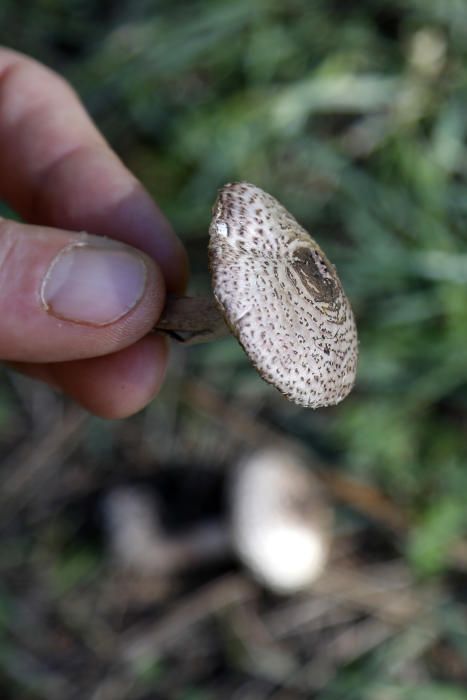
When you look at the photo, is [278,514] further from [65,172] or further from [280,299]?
[280,299]

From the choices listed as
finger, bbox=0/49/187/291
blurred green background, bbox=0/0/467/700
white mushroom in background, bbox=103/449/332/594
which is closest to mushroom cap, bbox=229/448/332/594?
white mushroom in background, bbox=103/449/332/594

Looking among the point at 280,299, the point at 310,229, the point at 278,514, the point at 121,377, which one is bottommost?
the point at 278,514

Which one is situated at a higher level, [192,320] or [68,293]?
[68,293]

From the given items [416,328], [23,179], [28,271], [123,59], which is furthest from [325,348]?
[123,59]

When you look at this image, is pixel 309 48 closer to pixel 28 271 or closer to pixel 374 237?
pixel 374 237

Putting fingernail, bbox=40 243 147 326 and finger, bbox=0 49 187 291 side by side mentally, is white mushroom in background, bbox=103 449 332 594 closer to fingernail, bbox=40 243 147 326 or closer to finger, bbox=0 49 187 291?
finger, bbox=0 49 187 291

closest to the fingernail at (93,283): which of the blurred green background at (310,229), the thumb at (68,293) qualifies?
the thumb at (68,293)

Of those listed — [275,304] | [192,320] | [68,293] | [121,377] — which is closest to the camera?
[275,304]

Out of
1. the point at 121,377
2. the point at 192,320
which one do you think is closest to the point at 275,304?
the point at 192,320
